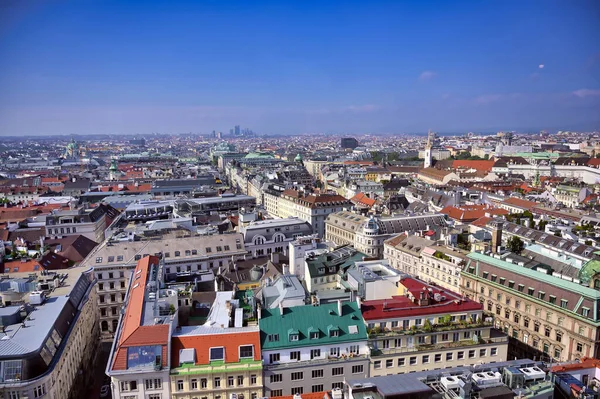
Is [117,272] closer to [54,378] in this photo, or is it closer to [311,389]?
[54,378]

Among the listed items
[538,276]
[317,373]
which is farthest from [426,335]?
[538,276]

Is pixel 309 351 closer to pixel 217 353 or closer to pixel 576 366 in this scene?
pixel 217 353

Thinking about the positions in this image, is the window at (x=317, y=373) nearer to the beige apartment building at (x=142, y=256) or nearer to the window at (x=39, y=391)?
the window at (x=39, y=391)

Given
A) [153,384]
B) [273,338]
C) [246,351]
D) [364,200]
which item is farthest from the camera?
[364,200]

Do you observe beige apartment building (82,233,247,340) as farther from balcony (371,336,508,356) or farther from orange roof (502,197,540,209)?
orange roof (502,197,540,209)

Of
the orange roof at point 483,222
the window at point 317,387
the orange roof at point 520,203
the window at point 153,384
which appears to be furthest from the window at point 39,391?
the orange roof at point 520,203

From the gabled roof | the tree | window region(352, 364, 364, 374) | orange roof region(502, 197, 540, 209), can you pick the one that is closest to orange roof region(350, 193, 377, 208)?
orange roof region(502, 197, 540, 209)

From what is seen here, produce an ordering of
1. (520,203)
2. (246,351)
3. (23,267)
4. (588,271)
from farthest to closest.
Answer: (520,203)
(23,267)
(588,271)
(246,351)
